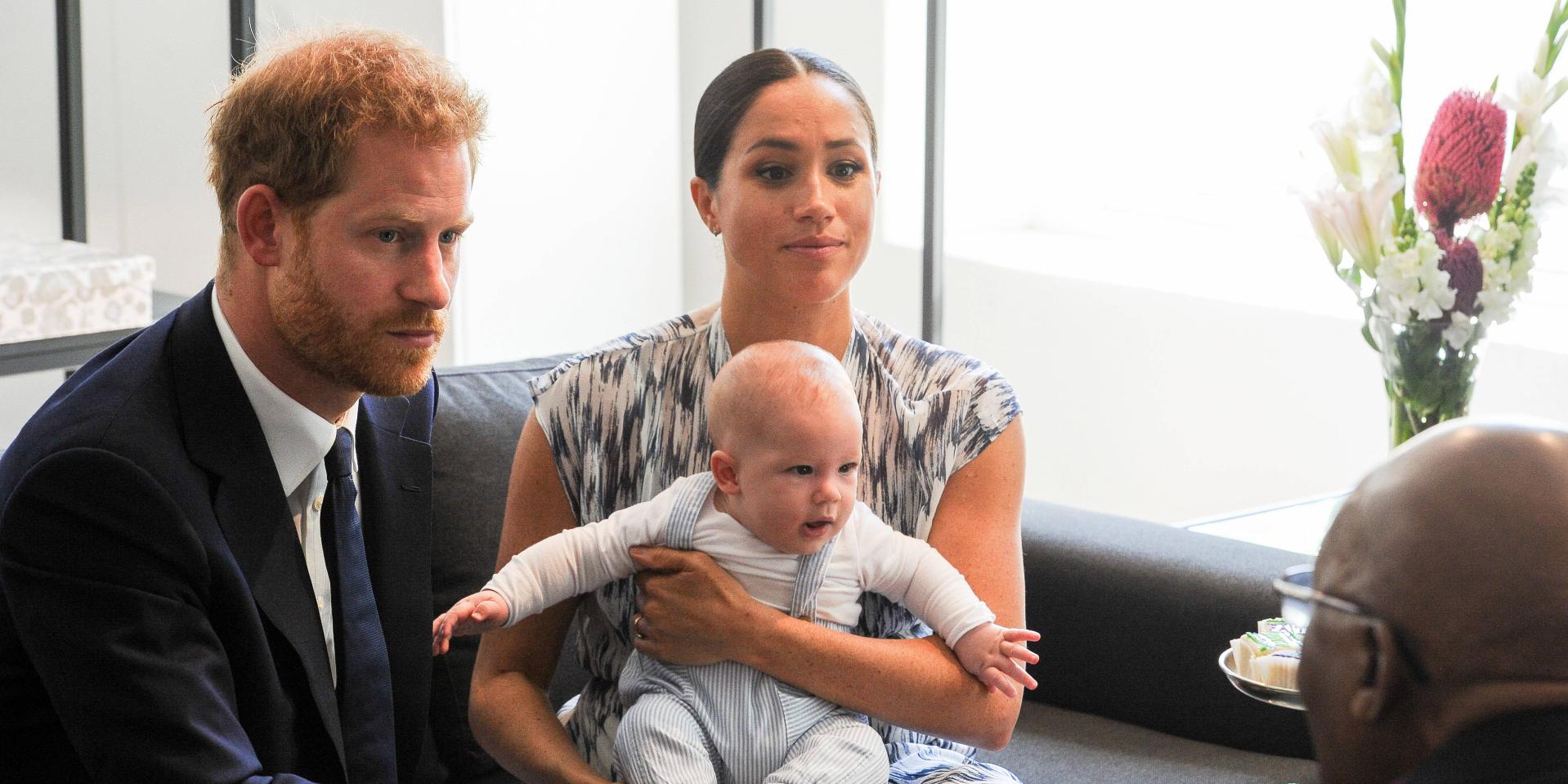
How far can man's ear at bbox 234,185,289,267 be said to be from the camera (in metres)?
1.70

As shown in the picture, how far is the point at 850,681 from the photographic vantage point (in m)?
1.79

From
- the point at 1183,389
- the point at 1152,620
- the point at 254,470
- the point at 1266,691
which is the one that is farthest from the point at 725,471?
the point at 1183,389

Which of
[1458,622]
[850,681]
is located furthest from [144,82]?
[1458,622]

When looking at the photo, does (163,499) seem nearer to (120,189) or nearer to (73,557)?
(73,557)

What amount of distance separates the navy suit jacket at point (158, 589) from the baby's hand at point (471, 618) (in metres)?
0.14

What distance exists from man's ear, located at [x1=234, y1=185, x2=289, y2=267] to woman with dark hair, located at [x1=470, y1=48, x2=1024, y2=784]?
439mm

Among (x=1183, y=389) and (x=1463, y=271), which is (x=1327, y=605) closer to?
(x=1463, y=271)

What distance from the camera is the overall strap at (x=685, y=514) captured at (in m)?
1.88

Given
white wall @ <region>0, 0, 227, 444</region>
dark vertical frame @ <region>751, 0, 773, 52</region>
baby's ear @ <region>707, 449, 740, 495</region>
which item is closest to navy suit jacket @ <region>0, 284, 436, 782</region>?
baby's ear @ <region>707, 449, 740, 495</region>

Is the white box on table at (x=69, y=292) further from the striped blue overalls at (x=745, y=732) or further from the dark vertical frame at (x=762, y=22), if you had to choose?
the striped blue overalls at (x=745, y=732)

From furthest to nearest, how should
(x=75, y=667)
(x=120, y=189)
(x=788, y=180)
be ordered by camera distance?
(x=120, y=189) < (x=788, y=180) < (x=75, y=667)

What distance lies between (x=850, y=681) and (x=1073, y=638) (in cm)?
92

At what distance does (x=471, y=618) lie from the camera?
175cm

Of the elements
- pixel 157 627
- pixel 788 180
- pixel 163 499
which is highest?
pixel 788 180
